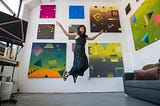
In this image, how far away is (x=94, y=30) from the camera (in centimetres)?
386

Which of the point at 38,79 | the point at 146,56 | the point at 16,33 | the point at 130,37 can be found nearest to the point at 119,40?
the point at 130,37

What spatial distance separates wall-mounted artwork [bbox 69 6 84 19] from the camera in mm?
3979

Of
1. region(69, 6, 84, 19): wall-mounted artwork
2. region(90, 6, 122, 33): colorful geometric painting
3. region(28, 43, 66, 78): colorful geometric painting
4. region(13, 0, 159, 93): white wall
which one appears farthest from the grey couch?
region(69, 6, 84, 19): wall-mounted artwork

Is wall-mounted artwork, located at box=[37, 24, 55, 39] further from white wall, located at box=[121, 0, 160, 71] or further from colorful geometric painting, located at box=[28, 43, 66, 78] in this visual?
white wall, located at box=[121, 0, 160, 71]

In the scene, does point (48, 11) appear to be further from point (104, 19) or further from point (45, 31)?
point (104, 19)

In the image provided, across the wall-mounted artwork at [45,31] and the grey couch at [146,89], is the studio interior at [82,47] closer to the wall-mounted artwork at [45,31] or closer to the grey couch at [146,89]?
the wall-mounted artwork at [45,31]

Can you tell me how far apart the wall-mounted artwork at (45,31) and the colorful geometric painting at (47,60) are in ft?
0.88

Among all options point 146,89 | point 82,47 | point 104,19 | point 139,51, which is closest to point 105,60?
point 139,51

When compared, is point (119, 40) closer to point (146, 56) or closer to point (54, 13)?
point (146, 56)

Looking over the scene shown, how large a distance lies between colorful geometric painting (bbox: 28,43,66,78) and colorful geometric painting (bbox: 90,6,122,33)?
122 centimetres

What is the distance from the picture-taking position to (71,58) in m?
3.57

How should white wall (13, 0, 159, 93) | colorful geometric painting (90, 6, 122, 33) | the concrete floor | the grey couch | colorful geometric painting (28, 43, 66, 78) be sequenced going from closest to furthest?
the grey couch < the concrete floor < white wall (13, 0, 159, 93) < colorful geometric painting (28, 43, 66, 78) < colorful geometric painting (90, 6, 122, 33)

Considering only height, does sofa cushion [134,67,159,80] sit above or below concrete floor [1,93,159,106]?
above

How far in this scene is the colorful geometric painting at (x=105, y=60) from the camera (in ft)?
11.4
